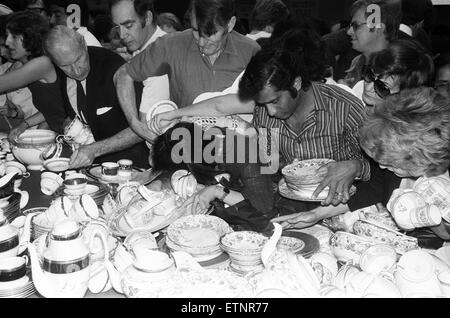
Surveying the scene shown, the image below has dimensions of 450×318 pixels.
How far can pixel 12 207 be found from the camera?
193cm

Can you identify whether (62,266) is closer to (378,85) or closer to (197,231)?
(197,231)

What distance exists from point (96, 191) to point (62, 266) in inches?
30.0

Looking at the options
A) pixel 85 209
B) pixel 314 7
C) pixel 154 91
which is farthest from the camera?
pixel 314 7

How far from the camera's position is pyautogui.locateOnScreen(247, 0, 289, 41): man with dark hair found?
11.3 ft

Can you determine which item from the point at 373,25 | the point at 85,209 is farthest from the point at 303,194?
the point at 373,25

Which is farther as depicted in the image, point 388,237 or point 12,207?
point 12,207

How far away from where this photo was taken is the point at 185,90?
2547mm

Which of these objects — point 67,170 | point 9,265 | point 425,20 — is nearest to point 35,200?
point 67,170

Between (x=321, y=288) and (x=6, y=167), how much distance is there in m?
1.76

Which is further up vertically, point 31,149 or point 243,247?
point 243,247

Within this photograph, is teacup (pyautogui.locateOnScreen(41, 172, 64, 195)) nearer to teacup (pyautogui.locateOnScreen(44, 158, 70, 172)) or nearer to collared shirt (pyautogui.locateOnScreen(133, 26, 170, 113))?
teacup (pyautogui.locateOnScreen(44, 158, 70, 172))

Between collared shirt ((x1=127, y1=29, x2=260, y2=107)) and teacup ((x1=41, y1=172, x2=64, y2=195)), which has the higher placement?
collared shirt ((x1=127, y1=29, x2=260, y2=107))

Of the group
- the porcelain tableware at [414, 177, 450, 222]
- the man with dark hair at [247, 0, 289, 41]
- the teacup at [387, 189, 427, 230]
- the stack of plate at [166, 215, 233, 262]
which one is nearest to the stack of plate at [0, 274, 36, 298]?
the stack of plate at [166, 215, 233, 262]

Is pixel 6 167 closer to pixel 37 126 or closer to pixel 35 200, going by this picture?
pixel 35 200
